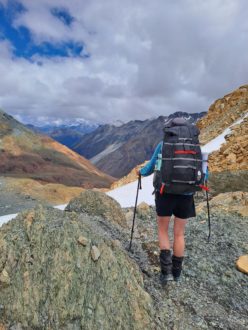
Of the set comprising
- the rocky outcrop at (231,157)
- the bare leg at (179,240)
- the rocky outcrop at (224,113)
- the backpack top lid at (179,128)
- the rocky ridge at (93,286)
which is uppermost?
the rocky outcrop at (224,113)

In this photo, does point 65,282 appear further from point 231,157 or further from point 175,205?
point 231,157

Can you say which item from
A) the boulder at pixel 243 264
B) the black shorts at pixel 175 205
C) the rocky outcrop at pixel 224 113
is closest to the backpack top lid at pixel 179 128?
the black shorts at pixel 175 205

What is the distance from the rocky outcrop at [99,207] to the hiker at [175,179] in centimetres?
360

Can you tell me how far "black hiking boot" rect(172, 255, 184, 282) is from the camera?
28.7ft

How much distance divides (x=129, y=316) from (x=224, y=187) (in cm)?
1509

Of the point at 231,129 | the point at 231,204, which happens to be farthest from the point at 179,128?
the point at 231,129

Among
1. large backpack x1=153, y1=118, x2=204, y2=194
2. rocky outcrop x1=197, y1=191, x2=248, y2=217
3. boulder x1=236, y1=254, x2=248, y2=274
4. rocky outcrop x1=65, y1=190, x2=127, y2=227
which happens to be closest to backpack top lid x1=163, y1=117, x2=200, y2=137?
large backpack x1=153, y1=118, x2=204, y2=194

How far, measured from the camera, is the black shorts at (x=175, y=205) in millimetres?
8461

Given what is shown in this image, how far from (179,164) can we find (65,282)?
136 inches

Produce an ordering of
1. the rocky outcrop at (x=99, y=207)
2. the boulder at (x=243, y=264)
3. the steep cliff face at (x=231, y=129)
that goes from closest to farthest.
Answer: the boulder at (x=243, y=264)
the rocky outcrop at (x=99, y=207)
the steep cliff face at (x=231, y=129)

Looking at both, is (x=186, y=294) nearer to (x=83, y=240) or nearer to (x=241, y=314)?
(x=241, y=314)

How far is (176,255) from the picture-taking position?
8.71m

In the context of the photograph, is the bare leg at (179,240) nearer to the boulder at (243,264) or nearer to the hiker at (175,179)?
the hiker at (175,179)

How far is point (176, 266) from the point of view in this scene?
28.8 ft
